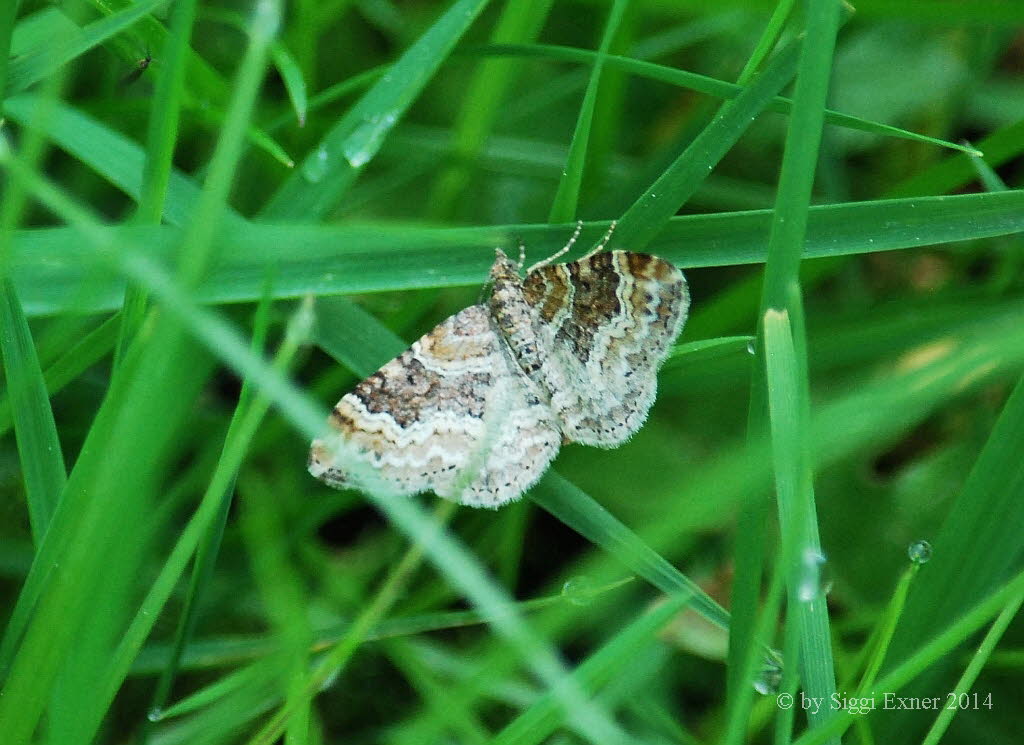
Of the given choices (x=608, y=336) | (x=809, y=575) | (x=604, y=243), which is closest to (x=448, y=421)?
(x=608, y=336)

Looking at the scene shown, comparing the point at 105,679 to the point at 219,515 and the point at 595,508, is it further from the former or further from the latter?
the point at 595,508

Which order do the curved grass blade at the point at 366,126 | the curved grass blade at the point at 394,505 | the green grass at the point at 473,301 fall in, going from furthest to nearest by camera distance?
the curved grass blade at the point at 366,126 < the green grass at the point at 473,301 < the curved grass blade at the point at 394,505

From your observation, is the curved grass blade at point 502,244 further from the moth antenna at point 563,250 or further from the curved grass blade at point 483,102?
the curved grass blade at point 483,102

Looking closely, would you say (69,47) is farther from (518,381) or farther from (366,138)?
(518,381)

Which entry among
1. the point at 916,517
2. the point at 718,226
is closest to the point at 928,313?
the point at 916,517

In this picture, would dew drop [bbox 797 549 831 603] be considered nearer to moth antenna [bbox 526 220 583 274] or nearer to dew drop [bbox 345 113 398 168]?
moth antenna [bbox 526 220 583 274]

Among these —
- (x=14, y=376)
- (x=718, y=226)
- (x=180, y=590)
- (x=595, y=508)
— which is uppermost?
(x=718, y=226)

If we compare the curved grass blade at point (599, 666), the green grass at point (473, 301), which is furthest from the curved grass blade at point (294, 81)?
the curved grass blade at point (599, 666)
